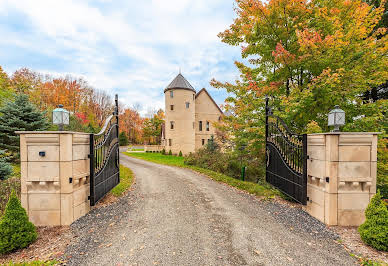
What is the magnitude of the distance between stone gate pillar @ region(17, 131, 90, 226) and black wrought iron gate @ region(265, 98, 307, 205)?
5884 mm

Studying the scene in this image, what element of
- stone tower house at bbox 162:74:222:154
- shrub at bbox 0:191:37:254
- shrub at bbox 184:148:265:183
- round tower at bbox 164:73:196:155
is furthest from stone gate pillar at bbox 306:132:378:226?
round tower at bbox 164:73:196:155

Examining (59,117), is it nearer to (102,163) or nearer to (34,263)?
(102,163)

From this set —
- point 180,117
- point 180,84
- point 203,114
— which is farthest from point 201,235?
point 203,114

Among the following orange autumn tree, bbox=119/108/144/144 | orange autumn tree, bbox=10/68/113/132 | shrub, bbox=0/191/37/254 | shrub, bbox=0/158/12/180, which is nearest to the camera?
shrub, bbox=0/191/37/254

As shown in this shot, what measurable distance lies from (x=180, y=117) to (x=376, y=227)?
18581mm

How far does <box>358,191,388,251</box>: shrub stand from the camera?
112 inches

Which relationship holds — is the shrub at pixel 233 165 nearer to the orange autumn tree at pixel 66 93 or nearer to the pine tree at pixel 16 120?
the pine tree at pixel 16 120

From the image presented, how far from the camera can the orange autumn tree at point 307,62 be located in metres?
5.48

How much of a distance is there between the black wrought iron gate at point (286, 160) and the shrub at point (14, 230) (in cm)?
618

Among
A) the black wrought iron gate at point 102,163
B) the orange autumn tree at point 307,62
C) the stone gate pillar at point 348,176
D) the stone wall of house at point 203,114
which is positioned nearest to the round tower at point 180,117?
the stone wall of house at point 203,114

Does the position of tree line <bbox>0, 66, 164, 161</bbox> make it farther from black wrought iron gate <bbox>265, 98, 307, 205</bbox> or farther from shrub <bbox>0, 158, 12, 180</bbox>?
black wrought iron gate <bbox>265, 98, 307, 205</bbox>

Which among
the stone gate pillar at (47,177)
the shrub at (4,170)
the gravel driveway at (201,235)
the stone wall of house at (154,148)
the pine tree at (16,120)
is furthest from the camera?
the stone wall of house at (154,148)

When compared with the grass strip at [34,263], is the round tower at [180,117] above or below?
above

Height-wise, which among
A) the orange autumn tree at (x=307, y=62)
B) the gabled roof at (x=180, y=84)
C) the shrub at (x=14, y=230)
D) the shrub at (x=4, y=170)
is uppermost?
the gabled roof at (x=180, y=84)
